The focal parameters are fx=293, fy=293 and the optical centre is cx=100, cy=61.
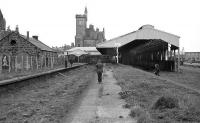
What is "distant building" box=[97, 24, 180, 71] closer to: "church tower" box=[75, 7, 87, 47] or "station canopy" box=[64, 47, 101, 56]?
"station canopy" box=[64, 47, 101, 56]

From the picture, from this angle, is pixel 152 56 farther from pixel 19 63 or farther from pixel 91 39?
pixel 91 39

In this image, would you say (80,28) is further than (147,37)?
Yes

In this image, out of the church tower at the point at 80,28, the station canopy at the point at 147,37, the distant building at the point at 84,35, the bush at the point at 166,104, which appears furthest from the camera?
the distant building at the point at 84,35

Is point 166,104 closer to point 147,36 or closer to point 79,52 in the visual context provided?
point 147,36

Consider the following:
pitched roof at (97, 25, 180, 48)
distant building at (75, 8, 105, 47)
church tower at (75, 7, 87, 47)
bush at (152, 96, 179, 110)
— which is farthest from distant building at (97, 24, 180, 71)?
distant building at (75, 8, 105, 47)

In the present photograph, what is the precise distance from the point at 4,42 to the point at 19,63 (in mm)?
4405

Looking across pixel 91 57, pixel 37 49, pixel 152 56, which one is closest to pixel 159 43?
pixel 152 56

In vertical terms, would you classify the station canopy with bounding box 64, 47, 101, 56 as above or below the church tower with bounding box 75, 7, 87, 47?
below

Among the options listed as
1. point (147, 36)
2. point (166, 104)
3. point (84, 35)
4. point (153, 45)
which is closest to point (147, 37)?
point (147, 36)

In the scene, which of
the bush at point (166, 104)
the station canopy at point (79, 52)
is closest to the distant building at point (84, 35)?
the station canopy at point (79, 52)

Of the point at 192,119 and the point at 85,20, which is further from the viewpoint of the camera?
the point at 85,20

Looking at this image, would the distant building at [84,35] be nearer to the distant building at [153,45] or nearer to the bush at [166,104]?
the distant building at [153,45]

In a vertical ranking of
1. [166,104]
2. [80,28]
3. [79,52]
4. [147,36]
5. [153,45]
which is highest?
[80,28]

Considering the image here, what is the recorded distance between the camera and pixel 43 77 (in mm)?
22156
